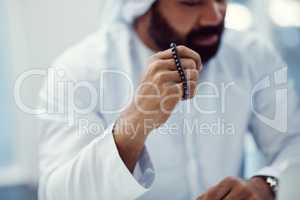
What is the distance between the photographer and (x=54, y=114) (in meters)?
0.80

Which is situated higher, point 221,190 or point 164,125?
point 164,125

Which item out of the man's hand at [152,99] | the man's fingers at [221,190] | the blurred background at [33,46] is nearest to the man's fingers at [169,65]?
→ the man's hand at [152,99]

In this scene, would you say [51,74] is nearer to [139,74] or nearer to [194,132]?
[139,74]

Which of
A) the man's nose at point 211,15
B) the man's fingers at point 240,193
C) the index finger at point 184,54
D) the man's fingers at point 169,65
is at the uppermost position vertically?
the man's nose at point 211,15

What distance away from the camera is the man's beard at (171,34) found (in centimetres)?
80

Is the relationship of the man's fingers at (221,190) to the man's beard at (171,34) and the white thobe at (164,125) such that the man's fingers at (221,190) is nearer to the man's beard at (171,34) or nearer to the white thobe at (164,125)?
the white thobe at (164,125)

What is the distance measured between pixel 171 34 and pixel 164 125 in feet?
0.52

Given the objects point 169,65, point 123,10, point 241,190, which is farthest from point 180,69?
point 241,190

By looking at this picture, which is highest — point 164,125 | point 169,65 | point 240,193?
point 169,65

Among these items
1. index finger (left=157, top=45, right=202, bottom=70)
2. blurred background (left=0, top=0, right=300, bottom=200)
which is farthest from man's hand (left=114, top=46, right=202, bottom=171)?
blurred background (left=0, top=0, right=300, bottom=200)

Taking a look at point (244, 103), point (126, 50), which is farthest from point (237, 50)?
point (126, 50)

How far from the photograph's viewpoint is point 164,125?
80cm

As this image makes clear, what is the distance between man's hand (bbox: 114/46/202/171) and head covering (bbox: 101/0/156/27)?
0.08m

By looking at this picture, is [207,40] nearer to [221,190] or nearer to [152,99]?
[152,99]
